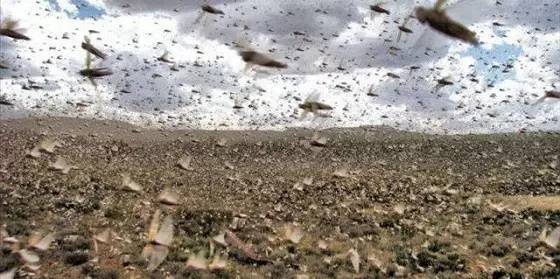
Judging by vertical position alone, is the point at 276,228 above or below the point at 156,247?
below

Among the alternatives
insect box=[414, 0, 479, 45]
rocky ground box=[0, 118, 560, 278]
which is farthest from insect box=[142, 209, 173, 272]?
insect box=[414, 0, 479, 45]

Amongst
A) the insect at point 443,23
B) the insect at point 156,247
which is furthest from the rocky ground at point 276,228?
the insect at point 443,23

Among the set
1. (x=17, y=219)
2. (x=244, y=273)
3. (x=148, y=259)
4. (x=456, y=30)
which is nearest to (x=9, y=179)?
(x=17, y=219)

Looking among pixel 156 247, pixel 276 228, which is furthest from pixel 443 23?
pixel 276 228

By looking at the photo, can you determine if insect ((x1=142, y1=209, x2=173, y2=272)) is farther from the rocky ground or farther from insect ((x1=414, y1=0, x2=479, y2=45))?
insect ((x1=414, y1=0, x2=479, y2=45))

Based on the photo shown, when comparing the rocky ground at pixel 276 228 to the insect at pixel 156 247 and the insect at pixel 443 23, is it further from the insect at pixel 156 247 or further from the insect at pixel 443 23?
the insect at pixel 443 23

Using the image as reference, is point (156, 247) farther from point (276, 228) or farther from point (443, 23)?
point (443, 23)

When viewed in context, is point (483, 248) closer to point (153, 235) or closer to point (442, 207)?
point (442, 207)

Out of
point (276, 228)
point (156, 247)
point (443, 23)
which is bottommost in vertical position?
point (276, 228)

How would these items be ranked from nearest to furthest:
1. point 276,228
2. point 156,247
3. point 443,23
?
point 443,23 < point 156,247 < point 276,228
